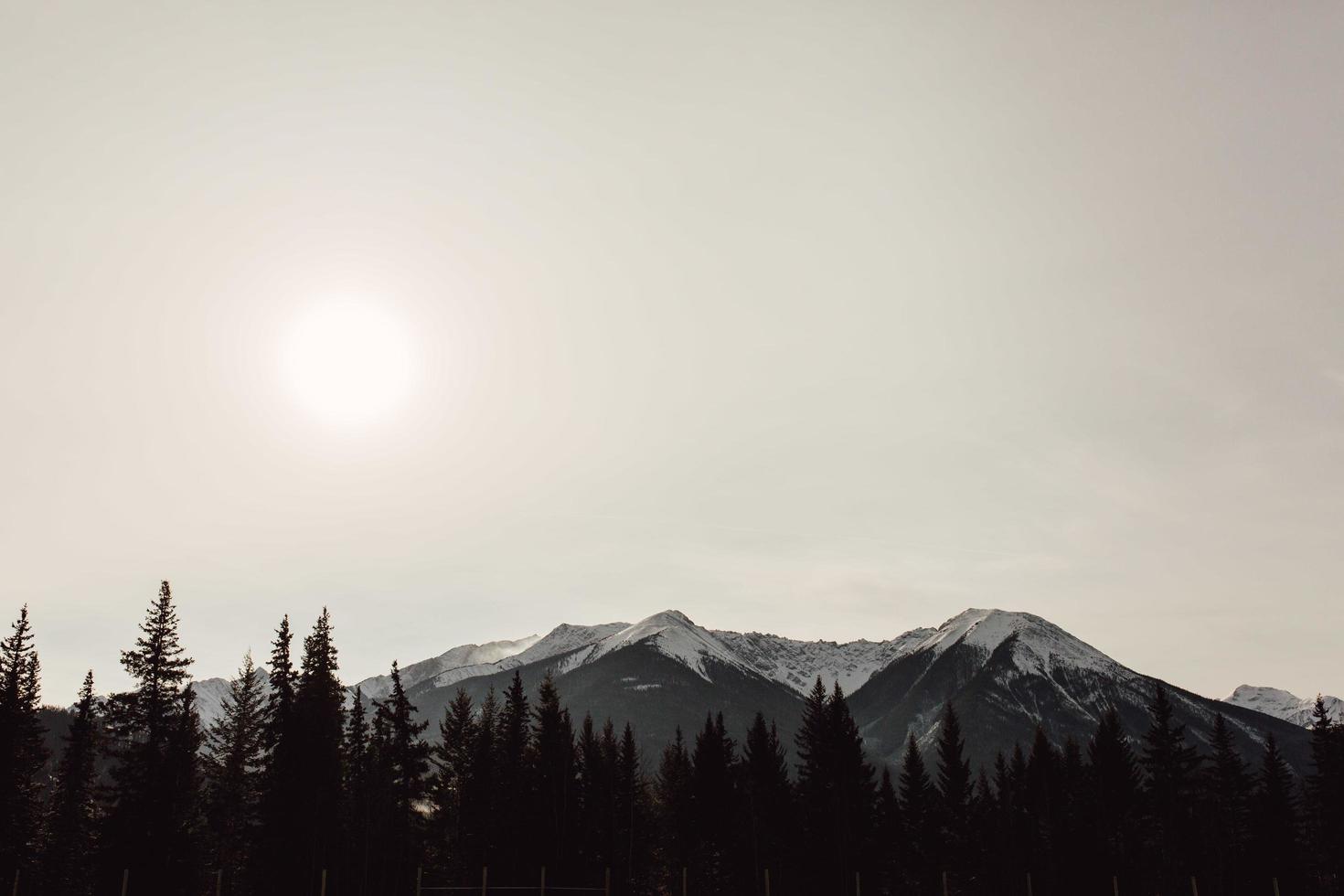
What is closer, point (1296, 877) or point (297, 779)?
point (297, 779)

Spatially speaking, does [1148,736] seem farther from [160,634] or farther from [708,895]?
[160,634]

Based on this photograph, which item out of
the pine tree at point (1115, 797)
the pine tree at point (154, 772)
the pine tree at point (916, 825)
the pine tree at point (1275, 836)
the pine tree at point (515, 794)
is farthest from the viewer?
the pine tree at point (916, 825)

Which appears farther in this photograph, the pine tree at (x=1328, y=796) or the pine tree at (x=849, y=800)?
the pine tree at (x=1328, y=796)

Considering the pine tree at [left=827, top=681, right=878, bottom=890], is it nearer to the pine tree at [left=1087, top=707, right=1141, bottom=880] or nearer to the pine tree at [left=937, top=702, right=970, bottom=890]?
the pine tree at [left=937, top=702, right=970, bottom=890]

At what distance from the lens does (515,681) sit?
75.3 meters

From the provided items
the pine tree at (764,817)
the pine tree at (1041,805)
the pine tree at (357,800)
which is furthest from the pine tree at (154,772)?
the pine tree at (1041,805)

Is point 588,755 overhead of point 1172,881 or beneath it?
overhead

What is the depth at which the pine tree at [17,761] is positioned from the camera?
53.1 metres

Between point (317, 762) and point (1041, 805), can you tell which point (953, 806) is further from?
point (317, 762)

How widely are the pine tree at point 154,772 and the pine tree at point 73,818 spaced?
432 inches

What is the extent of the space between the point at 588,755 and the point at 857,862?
1964 cm

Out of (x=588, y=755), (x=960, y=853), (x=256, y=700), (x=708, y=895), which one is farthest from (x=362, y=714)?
(x=960, y=853)

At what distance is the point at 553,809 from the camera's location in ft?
221

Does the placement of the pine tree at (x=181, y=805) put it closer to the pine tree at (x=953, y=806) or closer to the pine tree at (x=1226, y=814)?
the pine tree at (x=953, y=806)
